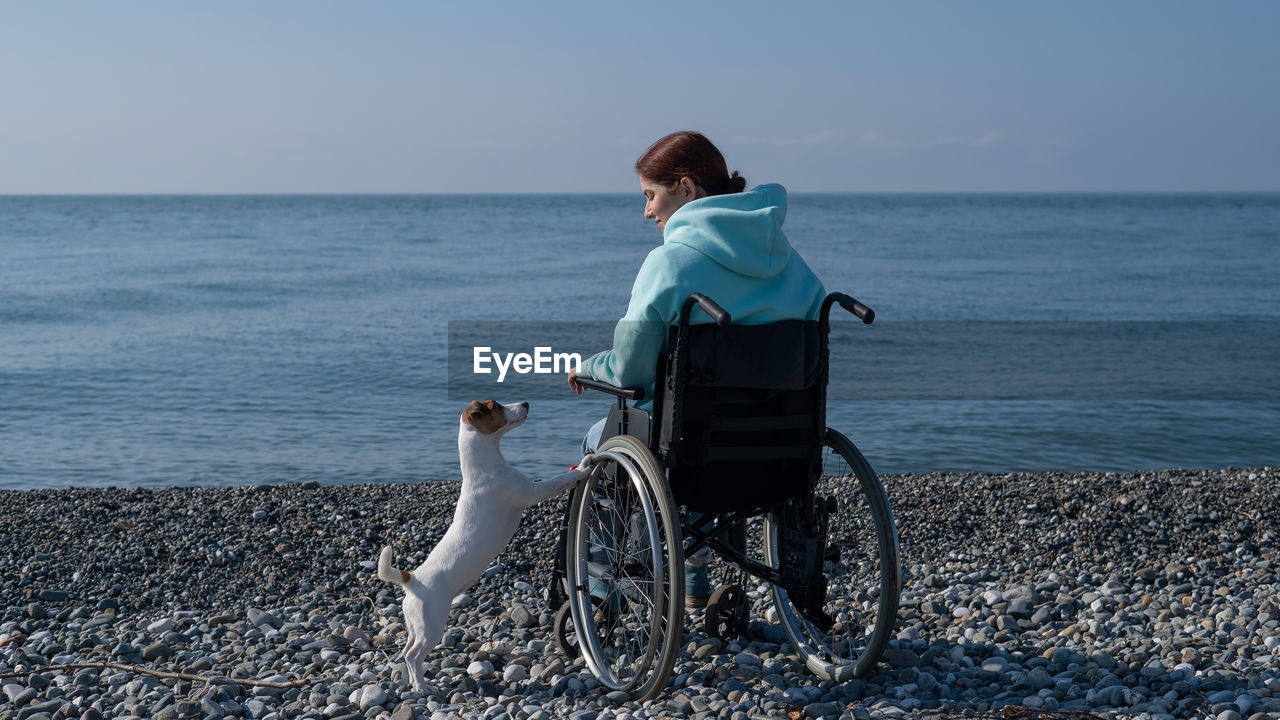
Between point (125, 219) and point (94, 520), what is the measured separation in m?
52.2

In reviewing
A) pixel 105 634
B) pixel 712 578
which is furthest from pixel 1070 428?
pixel 105 634

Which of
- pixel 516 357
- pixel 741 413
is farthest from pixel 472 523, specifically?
pixel 516 357

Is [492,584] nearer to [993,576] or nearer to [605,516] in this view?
[605,516]

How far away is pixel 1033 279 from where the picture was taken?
24.7 m

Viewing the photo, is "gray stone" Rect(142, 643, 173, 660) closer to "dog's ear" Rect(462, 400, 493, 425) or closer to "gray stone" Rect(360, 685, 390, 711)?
"gray stone" Rect(360, 685, 390, 711)

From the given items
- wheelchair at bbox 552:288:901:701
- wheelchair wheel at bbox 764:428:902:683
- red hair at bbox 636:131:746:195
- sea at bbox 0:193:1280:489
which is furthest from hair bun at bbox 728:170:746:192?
sea at bbox 0:193:1280:489

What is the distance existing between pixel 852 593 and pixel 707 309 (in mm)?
1940

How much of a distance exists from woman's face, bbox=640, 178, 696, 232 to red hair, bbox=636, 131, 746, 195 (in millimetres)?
16

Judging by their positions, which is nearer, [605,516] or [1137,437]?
[605,516]

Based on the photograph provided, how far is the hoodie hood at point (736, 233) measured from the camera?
9.75ft

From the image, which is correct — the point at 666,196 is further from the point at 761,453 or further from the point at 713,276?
the point at 761,453

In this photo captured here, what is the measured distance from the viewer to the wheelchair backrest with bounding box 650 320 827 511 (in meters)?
2.89

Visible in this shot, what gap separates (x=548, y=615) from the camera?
13.0 ft

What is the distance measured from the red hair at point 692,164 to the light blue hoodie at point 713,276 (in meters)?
0.19
